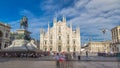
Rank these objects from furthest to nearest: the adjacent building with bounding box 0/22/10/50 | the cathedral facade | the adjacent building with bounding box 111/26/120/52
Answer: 1. the cathedral facade
2. the adjacent building with bounding box 0/22/10/50
3. the adjacent building with bounding box 111/26/120/52

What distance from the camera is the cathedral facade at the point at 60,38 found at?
291 ft

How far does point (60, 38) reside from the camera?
91125mm

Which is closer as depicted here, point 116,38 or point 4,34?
point 4,34

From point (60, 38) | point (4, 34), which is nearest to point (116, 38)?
point (60, 38)

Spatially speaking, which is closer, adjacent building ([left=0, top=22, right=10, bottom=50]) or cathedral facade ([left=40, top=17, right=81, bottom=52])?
adjacent building ([left=0, top=22, right=10, bottom=50])

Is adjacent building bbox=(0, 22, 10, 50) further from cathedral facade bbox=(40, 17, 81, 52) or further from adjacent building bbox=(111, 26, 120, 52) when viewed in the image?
adjacent building bbox=(111, 26, 120, 52)

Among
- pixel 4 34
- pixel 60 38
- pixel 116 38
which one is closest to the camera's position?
pixel 4 34

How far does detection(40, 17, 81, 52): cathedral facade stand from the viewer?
88750 millimetres

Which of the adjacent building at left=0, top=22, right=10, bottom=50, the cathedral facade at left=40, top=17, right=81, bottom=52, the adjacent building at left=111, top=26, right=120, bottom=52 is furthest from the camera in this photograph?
the cathedral facade at left=40, top=17, right=81, bottom=52

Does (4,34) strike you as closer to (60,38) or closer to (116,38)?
(60,38)

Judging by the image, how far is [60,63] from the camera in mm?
15070

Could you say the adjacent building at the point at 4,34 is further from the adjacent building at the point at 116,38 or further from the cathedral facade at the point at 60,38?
the adjacent building at the point at 116,38

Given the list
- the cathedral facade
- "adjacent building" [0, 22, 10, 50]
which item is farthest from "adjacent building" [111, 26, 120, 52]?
"adjacent building" [0, 22, 10, 50]

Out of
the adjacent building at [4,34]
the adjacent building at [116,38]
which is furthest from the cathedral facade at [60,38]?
the adjacent building at [4,34]
